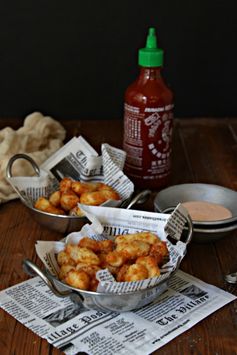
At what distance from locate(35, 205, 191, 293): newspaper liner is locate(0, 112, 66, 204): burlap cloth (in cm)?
25

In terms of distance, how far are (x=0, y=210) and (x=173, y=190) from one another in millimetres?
286

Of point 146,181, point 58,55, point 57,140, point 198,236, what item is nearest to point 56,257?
point 198,236

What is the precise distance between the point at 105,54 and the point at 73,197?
0.62 metres

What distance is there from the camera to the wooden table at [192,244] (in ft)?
2.33

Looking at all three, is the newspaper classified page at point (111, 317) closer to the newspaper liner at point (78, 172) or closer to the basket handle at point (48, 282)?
the basket handle at point (48, 282)

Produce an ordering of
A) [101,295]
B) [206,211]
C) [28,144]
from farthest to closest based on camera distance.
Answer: [28,144] → [206,211] → [101,295]

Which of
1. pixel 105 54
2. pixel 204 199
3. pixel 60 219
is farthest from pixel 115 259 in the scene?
pixel 105 54

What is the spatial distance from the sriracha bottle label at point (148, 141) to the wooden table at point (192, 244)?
0.05m

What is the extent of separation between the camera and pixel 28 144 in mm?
1180

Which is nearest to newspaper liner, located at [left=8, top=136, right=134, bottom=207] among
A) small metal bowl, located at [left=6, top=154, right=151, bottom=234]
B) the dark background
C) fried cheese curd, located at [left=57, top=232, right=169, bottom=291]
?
small metal bowl, located at [left=6, top=154, right=151, bottom=234]

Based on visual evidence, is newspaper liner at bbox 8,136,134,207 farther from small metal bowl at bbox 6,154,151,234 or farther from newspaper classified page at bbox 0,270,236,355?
newspaper classified page at bbox 0,270,236,355

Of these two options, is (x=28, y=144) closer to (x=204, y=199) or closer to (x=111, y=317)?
(x=204, y=199)

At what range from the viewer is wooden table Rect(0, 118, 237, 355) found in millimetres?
711

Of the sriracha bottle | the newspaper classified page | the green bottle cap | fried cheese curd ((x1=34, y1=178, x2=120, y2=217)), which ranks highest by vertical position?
the green bottle cap
